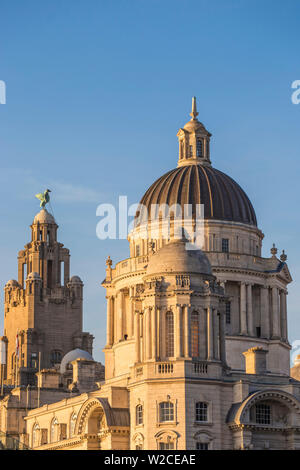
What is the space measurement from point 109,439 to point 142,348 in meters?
8.22

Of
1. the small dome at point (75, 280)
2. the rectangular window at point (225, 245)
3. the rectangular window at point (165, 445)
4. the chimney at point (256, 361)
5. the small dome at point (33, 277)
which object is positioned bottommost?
the rectangular window at point (165, 445)

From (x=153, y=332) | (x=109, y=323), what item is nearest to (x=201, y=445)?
(x=153, y=332)

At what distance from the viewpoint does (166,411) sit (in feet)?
356

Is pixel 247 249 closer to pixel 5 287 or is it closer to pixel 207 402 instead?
pixel 207 402

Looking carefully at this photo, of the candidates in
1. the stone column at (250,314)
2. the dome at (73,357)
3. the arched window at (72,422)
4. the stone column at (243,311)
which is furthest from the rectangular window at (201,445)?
the dome at (73,357)

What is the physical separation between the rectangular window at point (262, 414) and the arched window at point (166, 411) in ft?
25.7

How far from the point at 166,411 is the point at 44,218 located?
7980cm

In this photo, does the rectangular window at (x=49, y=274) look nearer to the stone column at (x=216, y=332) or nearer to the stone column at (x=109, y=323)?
the stone column at (x=109, y=323)

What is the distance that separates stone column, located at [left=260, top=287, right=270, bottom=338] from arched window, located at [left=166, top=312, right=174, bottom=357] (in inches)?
1103

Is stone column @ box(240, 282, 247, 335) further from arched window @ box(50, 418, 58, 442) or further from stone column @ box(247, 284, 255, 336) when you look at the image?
arched window @ box(50, 418, 58, 442)

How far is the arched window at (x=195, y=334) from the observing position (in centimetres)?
11156

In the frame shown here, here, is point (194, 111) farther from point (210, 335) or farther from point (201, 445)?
point (201, 445)
